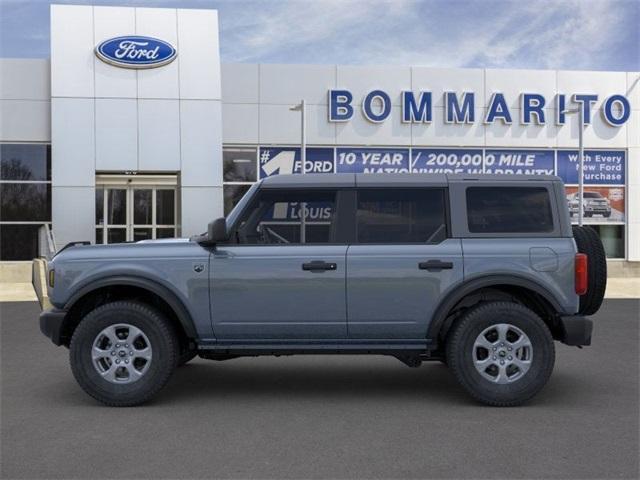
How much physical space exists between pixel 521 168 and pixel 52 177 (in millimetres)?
13089

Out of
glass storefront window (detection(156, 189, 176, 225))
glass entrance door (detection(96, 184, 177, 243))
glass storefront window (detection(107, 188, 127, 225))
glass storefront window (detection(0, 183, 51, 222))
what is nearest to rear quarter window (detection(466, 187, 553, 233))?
glass entrance door (detection(96, 184, 177, 243))

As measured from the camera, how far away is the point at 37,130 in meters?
20.6

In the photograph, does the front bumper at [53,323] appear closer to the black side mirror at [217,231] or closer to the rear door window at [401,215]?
the black side mirror at [217,231]

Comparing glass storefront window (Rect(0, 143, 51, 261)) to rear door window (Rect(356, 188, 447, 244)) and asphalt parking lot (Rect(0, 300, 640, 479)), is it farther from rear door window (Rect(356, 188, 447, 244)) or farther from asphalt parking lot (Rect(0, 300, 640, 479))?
rear door window (Rect(356, 188, 447, 244))

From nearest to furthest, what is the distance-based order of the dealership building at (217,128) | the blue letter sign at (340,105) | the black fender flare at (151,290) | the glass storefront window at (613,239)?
the black fender flare at (151,290) → the dealership building at (217,128) → the blue letter sign at (340,105) → the glass storefront window at (613,239)

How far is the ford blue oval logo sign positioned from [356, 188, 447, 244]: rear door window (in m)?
15.1

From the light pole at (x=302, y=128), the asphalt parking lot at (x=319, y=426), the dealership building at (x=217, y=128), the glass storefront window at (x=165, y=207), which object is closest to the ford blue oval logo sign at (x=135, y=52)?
the dealership building at (x=217, y=128)

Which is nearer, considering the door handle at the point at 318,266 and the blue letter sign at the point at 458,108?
the door handle at the point at 318,266

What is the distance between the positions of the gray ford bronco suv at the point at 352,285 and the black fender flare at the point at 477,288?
11 mm

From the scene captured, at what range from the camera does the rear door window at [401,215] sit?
6398 millimetres

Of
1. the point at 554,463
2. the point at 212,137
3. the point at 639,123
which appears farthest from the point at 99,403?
the point at 639,123

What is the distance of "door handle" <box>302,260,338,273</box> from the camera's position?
20.5 ft

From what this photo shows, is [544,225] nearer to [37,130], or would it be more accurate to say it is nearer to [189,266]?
[189,266]

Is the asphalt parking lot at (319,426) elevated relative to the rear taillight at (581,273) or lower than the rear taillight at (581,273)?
lower
